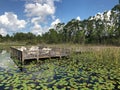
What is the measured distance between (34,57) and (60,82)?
713 cm

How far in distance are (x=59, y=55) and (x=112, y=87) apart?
926 cm

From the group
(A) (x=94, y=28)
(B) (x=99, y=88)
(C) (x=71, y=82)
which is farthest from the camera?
(A) (x=94, y=28)

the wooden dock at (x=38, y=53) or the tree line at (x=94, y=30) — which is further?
the tree line at (x=94, y=30)

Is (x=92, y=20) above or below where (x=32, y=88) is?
above

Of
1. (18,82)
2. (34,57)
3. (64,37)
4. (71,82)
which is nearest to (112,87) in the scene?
(71,82)

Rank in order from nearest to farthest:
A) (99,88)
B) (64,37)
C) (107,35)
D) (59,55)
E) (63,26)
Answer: (99,88) → (59,55) → (107,35) → (64,37) → (63,26)

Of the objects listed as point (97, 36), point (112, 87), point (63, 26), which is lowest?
→ point (112, 87)

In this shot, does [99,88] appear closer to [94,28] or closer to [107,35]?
[107,35]

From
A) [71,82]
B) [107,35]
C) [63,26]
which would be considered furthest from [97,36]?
[71,82]

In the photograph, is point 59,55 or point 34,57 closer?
point 34,57

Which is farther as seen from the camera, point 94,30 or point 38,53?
point 94,30

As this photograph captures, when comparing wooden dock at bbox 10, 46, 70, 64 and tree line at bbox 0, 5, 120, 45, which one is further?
tree line at bbox 0, 5, 120, 45

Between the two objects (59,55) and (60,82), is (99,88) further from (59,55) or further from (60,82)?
(59,55)

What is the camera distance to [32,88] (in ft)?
19.2
